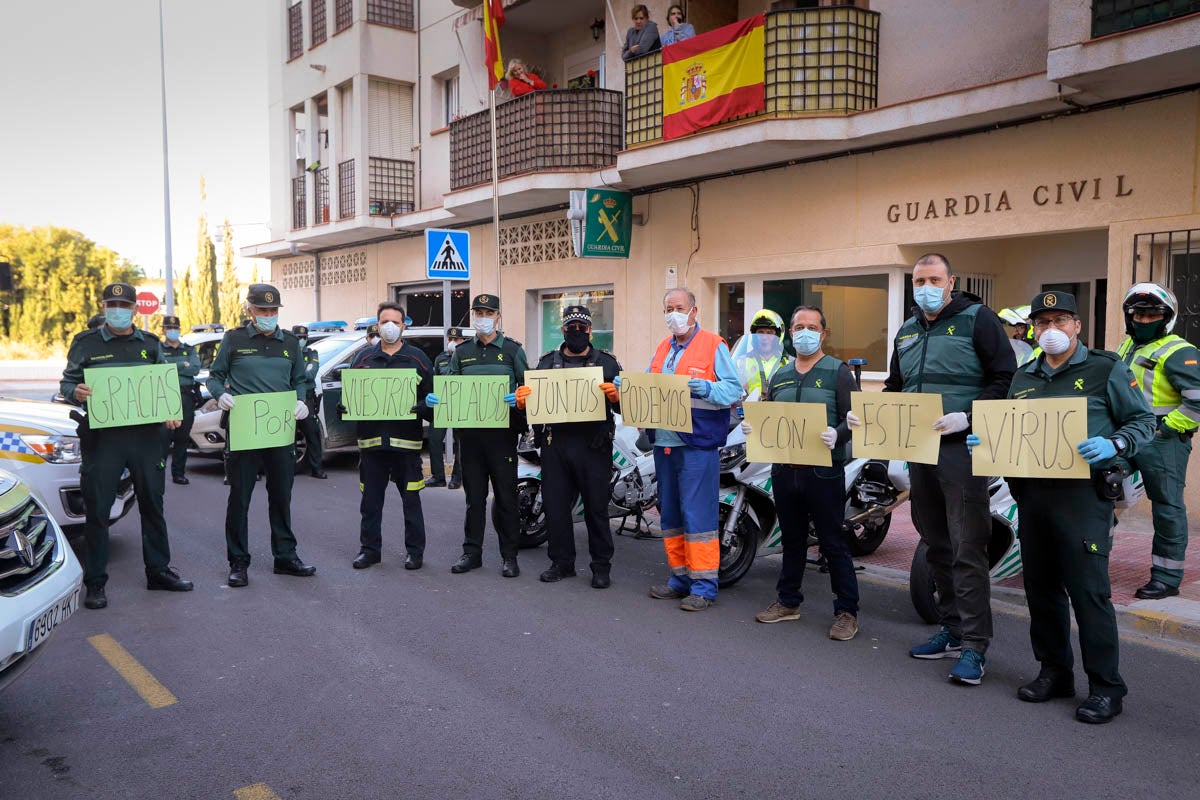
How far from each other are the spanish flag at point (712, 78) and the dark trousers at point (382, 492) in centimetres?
643

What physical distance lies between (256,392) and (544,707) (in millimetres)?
3626

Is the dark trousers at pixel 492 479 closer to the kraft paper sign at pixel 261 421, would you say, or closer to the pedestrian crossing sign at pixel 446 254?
the kraft paper sign at pixel 261 421

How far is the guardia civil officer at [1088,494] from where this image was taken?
4184 mm

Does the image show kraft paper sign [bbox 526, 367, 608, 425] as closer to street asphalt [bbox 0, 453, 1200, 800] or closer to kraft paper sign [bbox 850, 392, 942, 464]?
street asphalt [bbox 0, 453, 1200, 800]

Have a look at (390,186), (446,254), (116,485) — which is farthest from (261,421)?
(390,186)

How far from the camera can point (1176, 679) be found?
491 centimetres

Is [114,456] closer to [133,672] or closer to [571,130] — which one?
[133,672]

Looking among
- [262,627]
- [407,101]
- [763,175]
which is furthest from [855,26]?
[407,101]

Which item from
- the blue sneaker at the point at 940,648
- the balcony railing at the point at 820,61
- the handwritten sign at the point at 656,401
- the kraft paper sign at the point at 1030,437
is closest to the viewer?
the kraft paper sign at the point at 1030,437

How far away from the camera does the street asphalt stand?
3.69 meters

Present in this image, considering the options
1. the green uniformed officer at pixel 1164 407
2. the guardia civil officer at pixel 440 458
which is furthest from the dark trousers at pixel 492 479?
the green uniformed officer at pixel 1164 407

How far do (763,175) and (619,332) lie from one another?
3680 millimetres

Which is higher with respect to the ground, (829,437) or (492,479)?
(829,437)

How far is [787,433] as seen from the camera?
18.1 ft
